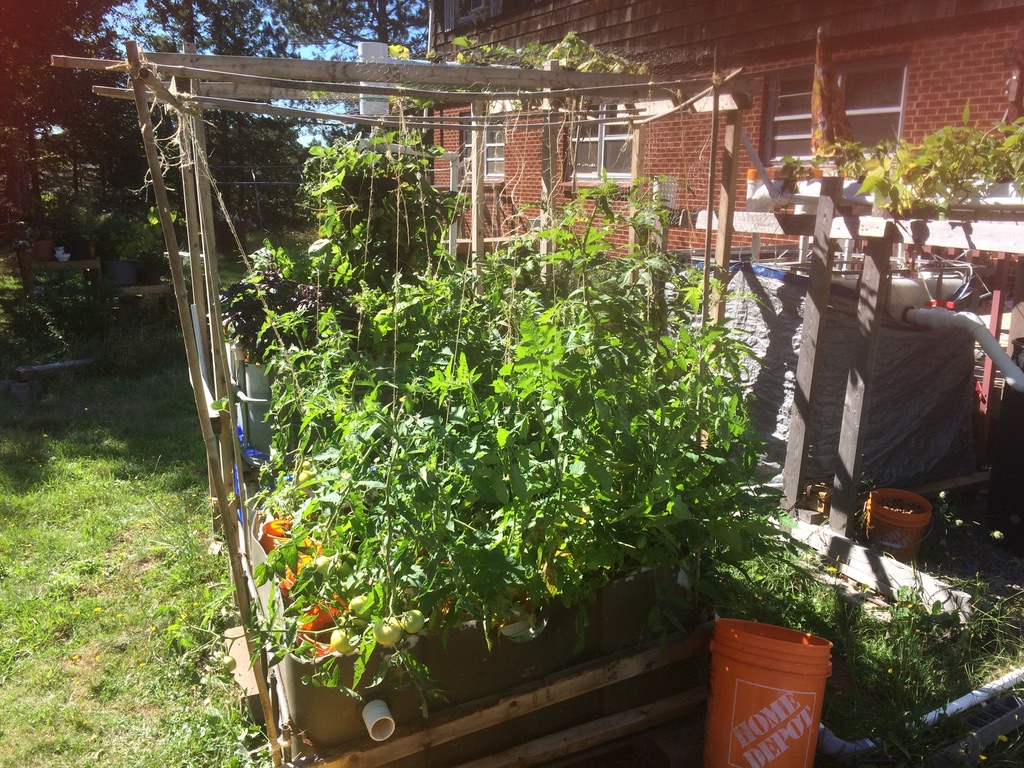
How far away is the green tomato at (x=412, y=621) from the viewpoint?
6.26 ft

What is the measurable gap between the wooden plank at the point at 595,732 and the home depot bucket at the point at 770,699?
27cm

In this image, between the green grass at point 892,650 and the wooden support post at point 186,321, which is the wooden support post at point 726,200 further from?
the wooden support post at point 186,321

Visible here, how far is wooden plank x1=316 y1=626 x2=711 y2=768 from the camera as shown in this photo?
217 cm

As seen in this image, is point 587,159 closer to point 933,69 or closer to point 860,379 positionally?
point 933,69

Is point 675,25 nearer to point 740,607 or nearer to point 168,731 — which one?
point 740,607

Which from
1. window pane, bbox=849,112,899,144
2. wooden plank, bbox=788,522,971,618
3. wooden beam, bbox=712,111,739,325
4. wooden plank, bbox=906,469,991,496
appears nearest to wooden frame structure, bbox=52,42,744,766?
wooden beam, bbox=712,111,739,325

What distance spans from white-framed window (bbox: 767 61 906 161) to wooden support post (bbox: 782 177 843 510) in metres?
3.49

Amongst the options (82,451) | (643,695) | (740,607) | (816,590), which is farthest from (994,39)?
(82,451)

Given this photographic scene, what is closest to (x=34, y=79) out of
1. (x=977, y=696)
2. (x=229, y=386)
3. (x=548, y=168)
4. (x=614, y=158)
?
(x=614, y=158)

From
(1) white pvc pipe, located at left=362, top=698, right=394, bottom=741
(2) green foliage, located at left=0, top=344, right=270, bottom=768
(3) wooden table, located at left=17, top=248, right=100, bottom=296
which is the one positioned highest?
(3) wooden table, located at left=17, top=248, right=100, bottom=296

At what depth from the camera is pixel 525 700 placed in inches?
91.9

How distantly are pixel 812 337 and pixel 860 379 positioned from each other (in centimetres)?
32

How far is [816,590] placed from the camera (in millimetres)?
3695

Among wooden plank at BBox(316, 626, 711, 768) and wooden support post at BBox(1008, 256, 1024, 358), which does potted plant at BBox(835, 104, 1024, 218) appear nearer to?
wooden support post at BBox(1008, 256, 1024, 358)
